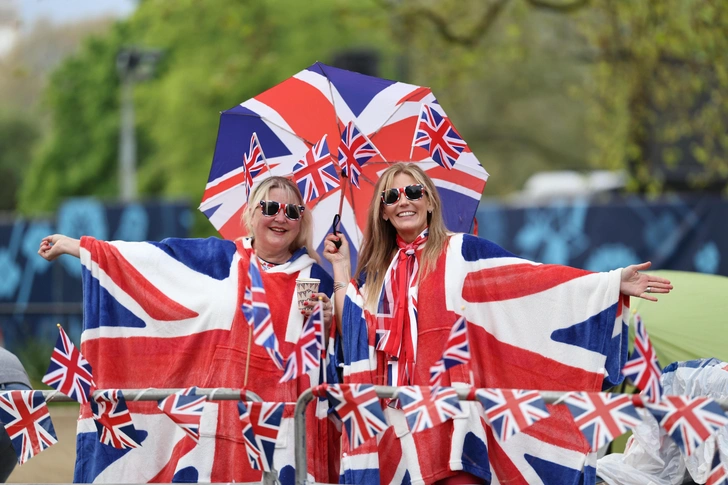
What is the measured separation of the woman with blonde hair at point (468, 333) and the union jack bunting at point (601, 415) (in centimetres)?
90

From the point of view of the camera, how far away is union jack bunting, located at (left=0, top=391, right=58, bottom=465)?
170 inches

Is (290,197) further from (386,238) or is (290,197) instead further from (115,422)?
(115,422)

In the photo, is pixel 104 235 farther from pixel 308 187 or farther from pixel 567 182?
Result: pixel 567 182

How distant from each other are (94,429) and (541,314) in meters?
2.18

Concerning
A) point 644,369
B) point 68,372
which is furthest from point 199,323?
point 644,369

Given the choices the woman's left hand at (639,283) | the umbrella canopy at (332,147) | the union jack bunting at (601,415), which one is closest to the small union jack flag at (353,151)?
the umbrella canopy at (332,147)

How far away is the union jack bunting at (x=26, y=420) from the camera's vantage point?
4324 millimetres

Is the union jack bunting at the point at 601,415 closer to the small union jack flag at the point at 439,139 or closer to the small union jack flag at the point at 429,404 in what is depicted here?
the small union jack flag at the point at 429,404

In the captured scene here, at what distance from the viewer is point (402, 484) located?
468 centimetres

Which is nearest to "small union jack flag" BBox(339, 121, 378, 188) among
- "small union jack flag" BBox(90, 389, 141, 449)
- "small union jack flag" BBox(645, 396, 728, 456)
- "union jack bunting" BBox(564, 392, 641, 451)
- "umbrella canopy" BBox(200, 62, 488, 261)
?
"umbrella canopy" BBox(200, 62, 488, 261)

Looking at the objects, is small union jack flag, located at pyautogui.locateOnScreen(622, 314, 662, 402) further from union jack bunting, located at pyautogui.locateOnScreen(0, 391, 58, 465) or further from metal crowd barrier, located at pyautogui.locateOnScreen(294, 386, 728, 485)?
union jack bunting, located at pyautogui.locateOnScreen(0, 391, 58, 465)

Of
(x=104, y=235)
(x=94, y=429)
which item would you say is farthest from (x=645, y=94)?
(x=94, y=429)

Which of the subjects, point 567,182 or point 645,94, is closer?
point 645,94

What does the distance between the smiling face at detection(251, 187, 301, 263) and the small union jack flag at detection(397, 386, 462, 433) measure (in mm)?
1437
